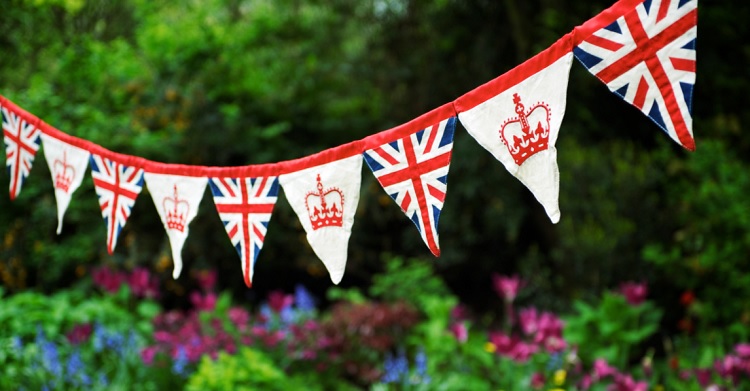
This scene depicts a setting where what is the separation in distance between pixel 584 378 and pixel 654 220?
58.4 inches

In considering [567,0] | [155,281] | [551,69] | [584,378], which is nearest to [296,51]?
[567,0]

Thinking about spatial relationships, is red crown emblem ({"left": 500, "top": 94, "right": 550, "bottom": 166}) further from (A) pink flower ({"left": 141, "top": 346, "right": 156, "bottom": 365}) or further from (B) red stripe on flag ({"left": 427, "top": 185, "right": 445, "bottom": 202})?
(A) pink flower ({"left": 141, "top": 346, "right": 156, "bottom": 365})

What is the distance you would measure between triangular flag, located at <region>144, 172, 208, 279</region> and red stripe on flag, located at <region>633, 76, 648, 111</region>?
54.3 inches

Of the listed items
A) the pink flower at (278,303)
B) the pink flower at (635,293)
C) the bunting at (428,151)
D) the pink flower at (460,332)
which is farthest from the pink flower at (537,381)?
the bunting at (428,151)

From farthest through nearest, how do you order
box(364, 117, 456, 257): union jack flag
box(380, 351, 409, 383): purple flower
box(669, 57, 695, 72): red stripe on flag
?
box(380, 351, 409, 383): purple flower < box(364, 117, 456, 257): union jack flag < box(669, 57, 695, 72): red stripe on flag

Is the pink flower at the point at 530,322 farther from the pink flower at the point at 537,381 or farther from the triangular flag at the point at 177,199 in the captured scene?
the triangular flag at the point at 177,199

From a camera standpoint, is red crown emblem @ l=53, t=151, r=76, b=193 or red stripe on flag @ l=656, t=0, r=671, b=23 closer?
red stripe on flag @ l=656, t=0, r=671, b=23

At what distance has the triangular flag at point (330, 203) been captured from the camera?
6.75 feet

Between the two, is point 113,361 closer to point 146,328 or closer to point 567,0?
point 146,328

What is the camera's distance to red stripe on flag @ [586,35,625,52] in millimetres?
1633

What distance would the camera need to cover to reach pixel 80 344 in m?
3.65

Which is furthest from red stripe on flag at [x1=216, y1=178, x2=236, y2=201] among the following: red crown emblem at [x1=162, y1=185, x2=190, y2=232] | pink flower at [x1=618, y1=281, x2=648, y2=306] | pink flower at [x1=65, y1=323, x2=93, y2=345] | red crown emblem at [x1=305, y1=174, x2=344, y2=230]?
pink flower at [x1=618, y1=281, x2=648, y2=306]

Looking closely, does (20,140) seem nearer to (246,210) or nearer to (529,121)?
(246,210)

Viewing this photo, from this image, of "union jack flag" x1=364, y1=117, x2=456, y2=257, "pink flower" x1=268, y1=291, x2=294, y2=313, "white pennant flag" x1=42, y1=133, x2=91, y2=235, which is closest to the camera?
"union jack flag" x1=364, y1=117, x2=456, y2=257
